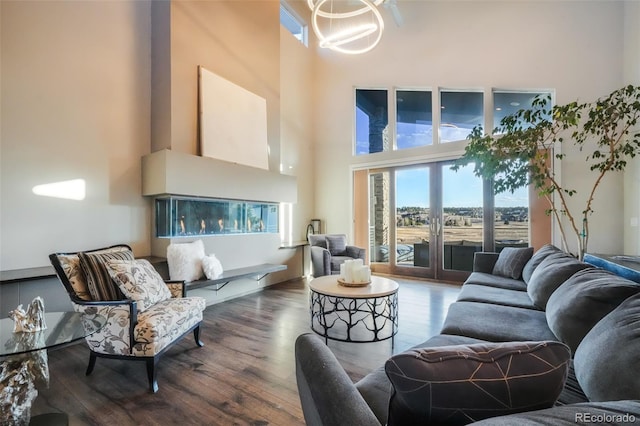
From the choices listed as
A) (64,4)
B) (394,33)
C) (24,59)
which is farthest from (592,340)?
(394,33)

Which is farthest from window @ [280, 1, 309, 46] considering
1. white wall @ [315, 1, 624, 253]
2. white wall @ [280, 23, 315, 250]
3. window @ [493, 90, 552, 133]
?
window @ [493, 90, 552, 133]

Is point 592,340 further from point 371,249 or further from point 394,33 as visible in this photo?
point 394,33

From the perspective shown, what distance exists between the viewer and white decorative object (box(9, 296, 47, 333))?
1.59m

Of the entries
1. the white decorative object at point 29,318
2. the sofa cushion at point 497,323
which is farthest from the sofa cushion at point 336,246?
the white decorative object at point 29,318

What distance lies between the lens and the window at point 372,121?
6070 millimetres

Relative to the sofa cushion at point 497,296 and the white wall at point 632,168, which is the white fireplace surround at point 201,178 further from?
the white wall at point 632,168

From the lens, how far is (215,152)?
13.0 ft

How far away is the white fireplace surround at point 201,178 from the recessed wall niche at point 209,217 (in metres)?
0.19

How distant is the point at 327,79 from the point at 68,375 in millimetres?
6522

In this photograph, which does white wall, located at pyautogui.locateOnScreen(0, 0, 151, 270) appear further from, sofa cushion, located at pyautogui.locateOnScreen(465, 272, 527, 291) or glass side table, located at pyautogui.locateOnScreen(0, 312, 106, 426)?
sofa cushion, located at pyautogui.locateOnScreen(465, 272, 527, 291)

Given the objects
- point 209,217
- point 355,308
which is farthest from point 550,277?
point 209,217

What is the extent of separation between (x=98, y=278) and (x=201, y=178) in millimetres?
1698

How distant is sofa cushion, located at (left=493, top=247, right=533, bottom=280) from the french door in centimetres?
165

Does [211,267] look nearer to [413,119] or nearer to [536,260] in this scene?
[536,260]
